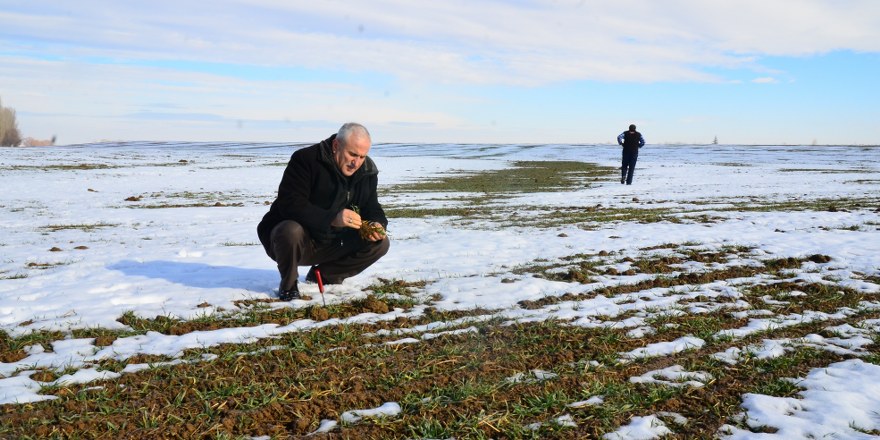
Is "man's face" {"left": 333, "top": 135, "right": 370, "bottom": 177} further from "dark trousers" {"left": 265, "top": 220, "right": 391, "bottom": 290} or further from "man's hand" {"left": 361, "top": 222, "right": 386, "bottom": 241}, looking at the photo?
"dark trousers" {"left": 265, "top": 220, "right": 391, "bottom": 290}

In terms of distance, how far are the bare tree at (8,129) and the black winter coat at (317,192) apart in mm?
108608

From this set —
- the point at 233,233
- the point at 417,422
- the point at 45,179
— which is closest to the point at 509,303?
the point at 417,422

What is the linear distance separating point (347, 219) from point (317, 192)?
51cm

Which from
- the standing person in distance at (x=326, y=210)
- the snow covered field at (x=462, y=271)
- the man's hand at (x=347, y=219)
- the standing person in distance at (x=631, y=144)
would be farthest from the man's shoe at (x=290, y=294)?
the standing person in distance at (x=631, y=144)

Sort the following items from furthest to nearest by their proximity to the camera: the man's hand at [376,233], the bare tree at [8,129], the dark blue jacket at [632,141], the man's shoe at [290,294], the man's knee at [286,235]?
the bare tree at [8,129], the dark blue jacket at [632,141], the man's shoe at [290,294], the man's hand at [376,233], the man's knee at [286,235]

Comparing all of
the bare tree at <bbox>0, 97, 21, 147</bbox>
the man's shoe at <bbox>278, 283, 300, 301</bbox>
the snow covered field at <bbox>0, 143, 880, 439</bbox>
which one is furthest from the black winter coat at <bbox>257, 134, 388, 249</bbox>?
the bare tree at <bbox>0, 97, 21, 147</bbox>

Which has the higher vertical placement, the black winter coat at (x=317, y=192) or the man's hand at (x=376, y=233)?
the black winter coat at (x=317, y=192)

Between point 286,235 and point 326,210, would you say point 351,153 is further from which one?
point 286,235

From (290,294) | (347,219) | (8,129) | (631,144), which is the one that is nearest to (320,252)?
(290,294)

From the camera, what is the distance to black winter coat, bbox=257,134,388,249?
594 centimetres

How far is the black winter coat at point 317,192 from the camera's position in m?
5.94

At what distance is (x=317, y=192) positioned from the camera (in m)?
6.12

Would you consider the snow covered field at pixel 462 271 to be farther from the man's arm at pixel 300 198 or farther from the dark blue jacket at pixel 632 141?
the dark blue jacket at pixel 632 141

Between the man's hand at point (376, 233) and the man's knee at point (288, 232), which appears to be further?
the man's hand at point (376, 233)
